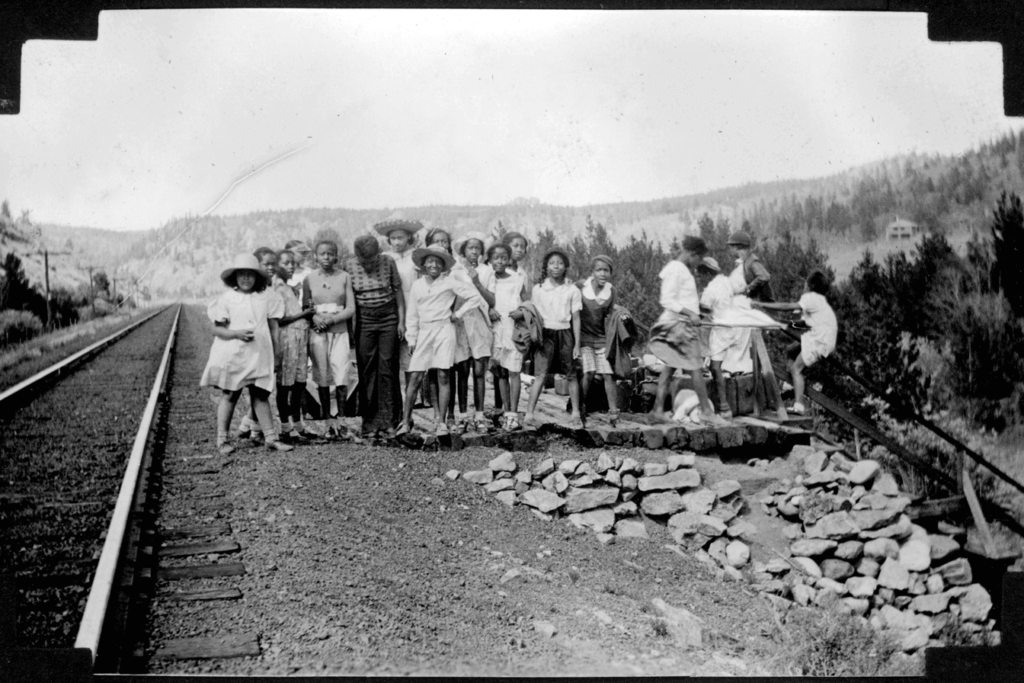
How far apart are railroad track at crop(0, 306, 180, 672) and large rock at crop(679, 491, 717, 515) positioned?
2.83 metres

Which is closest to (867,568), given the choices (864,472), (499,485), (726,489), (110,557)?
(864,472)

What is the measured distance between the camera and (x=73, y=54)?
4348 mm

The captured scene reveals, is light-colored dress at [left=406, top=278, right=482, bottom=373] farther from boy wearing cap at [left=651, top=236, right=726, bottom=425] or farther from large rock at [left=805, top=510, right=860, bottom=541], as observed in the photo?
large rock at [left=805, top=510, right=860, bottom=541]

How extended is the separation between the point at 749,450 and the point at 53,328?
4.19 metres

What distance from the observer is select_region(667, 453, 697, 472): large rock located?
14.4 ft

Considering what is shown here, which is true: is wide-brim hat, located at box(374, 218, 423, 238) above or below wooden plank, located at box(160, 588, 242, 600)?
above

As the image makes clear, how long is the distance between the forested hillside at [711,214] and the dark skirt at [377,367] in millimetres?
463

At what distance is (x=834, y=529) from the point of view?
4328 mm

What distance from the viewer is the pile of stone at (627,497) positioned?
430 cm

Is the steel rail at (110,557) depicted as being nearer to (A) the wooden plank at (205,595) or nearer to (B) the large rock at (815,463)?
(A) the wooden plank at (205,595)

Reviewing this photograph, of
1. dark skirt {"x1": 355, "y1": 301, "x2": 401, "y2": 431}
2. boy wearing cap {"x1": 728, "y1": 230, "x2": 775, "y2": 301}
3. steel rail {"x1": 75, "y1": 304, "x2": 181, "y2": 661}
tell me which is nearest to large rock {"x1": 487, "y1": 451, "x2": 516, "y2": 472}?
dark skirt {"x1": 355, "y1": 301, "x2": 401, "y2": 431}

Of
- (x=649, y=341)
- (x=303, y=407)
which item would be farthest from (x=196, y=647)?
(x=649, y=341)

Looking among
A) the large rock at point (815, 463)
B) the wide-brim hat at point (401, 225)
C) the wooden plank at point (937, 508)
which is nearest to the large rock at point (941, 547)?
the wooden plank at point (937, 508)

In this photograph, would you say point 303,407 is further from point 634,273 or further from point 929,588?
point 929,588
